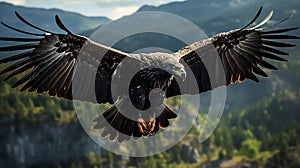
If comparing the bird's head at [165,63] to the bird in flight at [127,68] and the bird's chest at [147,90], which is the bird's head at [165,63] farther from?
the bird's chest at [147,90]

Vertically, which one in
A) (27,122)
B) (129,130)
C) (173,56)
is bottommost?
(27,122)

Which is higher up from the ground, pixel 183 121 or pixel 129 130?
pixel 129 130

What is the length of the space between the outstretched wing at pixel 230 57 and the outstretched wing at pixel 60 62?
1.85m

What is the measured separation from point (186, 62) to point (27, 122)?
4452 inches

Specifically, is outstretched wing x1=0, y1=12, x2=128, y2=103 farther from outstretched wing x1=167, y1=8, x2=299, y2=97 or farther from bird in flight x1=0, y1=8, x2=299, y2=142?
outstretched wing x1=167, y1=8, x2=299, y2=97

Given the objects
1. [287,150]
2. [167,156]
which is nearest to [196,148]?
[167,156]

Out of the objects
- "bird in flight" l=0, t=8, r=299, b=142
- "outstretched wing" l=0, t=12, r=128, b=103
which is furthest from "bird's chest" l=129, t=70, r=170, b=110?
"outstretched wing" l=0, t=12, r=128, b=103

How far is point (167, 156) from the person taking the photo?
130m

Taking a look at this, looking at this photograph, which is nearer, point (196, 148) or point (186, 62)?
point (186, 62)

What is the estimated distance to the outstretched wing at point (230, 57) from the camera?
1148cm

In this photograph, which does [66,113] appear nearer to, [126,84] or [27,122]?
[27,122]

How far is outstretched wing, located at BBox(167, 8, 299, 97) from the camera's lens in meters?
11.5

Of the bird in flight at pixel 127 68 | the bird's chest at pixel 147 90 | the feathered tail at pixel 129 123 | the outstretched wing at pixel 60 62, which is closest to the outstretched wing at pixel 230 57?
the bird in flight at pixel 127 68

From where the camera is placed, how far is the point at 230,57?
477 inches
